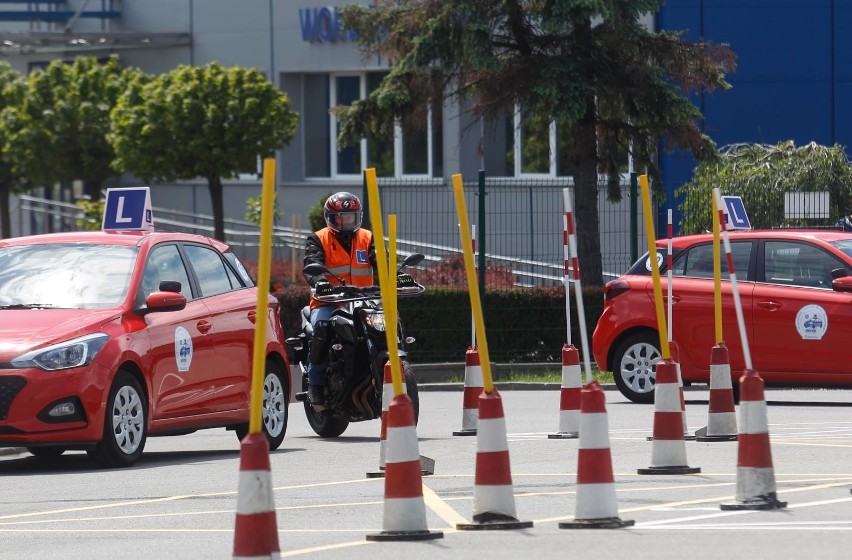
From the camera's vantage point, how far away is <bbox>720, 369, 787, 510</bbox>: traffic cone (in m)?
8.54

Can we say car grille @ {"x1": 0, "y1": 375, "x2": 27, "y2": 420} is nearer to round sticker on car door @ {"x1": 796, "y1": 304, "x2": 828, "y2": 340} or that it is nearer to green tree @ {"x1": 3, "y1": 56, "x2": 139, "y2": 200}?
round sticker on car door @ {"x1": 796, "y1": 304, "x2": 828, "y2": 340}

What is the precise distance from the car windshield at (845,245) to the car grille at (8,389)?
8399mm

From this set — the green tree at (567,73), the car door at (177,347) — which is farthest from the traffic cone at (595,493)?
the green tree at (567,73)

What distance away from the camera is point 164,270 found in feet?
41.8

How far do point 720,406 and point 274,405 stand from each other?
3.44 meters

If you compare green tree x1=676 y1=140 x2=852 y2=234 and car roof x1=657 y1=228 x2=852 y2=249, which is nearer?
car roof x1=657 y1=228 x2=852 y2=249

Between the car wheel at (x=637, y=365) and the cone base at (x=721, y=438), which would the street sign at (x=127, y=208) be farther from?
the cone base at (x=721, y=438)

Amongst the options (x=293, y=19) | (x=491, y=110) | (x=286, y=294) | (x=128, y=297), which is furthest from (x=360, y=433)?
(x=293, y=19)

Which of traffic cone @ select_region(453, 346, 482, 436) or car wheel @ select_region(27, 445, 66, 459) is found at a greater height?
traffic cone @ select_region(453, 346, 482, 436)

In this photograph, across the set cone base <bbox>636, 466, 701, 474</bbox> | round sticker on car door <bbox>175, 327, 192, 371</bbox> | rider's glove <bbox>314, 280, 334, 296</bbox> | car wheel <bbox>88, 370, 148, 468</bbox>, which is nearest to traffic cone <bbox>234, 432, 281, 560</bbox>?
cone base <bbox>636, 466, 701, 474</bbox>

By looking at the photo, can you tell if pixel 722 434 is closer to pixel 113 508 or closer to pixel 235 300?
pixel 235 300

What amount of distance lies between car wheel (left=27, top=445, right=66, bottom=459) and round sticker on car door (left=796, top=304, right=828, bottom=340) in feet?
22.9

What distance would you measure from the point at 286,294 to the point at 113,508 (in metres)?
13.8

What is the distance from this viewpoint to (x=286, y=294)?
2339 centimetres
